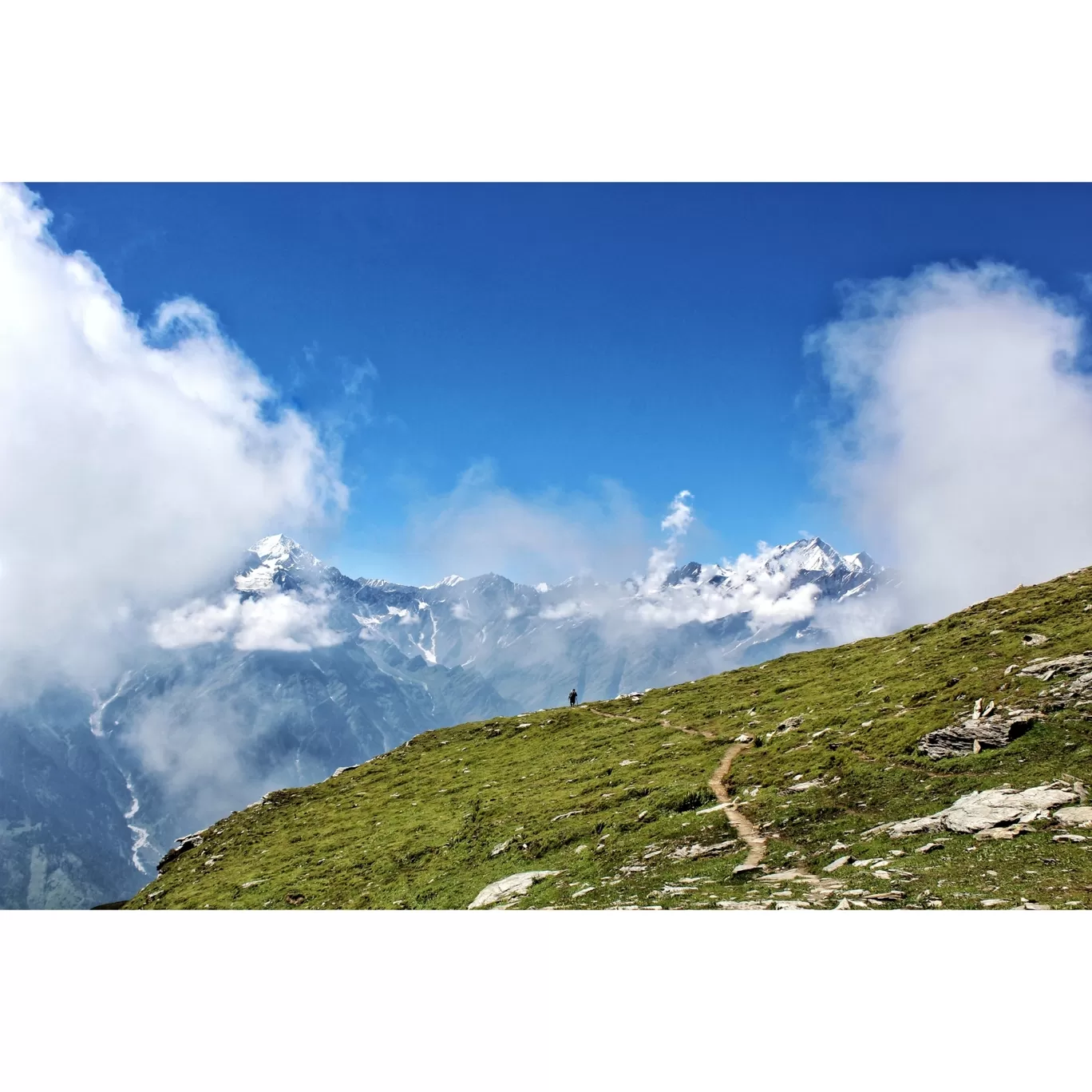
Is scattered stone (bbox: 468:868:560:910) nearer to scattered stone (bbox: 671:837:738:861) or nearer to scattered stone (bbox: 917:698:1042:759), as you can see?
scattered stone (bbox: 671:837:738:861)

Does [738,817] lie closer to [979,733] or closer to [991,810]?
[991,810]

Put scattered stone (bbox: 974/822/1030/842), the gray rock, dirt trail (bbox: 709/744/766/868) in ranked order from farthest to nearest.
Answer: the gray rock
dirt trail (bbox: 709/744/766/868)
scattered stone (bbox: 974/822/1030/842)

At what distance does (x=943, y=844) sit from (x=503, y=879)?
2179 centimetres

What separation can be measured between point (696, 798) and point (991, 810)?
54.1 ft

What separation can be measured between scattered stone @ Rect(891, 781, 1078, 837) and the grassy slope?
1.07 m

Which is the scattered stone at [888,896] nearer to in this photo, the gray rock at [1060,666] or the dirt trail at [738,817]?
the dirt trail at [738,817]

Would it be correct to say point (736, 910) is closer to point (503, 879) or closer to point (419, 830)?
point (503, 879)

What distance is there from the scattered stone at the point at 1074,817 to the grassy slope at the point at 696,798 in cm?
133

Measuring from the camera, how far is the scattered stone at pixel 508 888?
32.8m

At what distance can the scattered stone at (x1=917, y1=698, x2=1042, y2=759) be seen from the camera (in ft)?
109

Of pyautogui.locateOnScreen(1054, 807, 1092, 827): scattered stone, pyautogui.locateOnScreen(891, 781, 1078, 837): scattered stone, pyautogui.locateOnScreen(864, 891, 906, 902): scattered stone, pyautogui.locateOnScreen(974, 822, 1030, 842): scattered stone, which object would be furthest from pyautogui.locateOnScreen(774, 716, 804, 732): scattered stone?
pyautogui.locateOnScreen(864, 891, 906, 902): scattered stone

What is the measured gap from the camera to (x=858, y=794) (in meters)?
33.6
